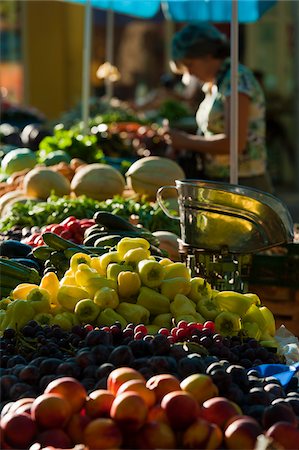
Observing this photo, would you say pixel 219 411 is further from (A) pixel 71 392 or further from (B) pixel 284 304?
(B) pixel 284 304

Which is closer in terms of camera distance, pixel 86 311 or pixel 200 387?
Answer: pixel 200 387

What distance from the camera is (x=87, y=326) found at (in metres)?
2.84

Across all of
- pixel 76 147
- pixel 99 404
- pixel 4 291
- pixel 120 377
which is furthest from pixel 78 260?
pixel 76 147

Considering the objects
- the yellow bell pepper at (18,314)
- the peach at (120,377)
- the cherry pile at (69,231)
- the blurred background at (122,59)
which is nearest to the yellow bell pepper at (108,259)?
the yellow bell pepper at (18,314)

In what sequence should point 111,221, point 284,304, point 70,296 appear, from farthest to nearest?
point 284,304 < point 111,221 < point 70,296

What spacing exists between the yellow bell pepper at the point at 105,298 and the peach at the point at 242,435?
1.13 m

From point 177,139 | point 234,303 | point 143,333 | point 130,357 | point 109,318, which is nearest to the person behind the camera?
point 130,357

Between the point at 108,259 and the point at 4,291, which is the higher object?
the point at 108,259

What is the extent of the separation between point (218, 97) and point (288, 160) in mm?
7240

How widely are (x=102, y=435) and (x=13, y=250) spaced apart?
6.73 ft

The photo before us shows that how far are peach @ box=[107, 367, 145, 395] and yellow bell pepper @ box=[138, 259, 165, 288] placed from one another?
99cm

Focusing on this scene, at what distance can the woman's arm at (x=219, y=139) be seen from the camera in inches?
208

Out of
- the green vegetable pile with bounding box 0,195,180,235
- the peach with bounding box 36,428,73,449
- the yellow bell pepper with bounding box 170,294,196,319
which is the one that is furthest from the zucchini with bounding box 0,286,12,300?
the peach with bounding box 36,428,73,449

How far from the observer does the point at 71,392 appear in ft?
6.86
